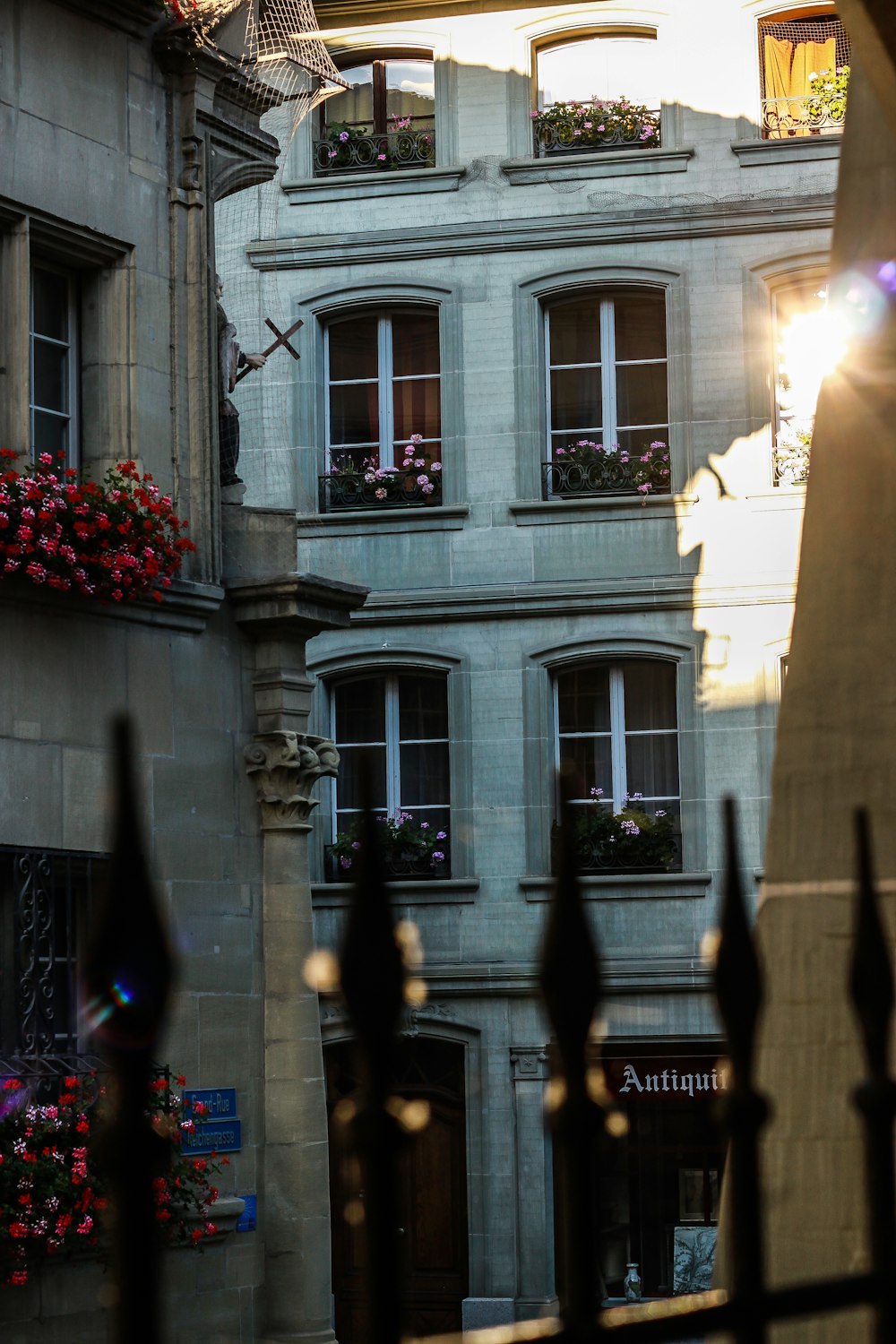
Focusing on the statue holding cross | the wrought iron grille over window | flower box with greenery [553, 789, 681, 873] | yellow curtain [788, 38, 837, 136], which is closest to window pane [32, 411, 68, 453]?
the statue holding cross

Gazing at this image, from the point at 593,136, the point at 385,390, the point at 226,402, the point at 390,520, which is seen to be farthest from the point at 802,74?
the point at 226,402

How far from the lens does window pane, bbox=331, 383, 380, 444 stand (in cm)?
2061

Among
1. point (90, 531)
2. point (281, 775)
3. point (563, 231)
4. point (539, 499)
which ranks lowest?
point (281, 775)

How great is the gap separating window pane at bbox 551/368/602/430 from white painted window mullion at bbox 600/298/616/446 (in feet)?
0.28

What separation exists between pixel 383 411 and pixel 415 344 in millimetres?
802

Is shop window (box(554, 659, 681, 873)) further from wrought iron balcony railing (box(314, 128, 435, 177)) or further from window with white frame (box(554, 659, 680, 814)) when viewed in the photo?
wrought iron balcony railing (box(314, 128, 435, 177))

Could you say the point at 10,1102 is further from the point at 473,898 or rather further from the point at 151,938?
the point at 473,898

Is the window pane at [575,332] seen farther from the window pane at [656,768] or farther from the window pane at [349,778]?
the window pane at [349,778]

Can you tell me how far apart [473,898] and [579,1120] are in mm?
18005

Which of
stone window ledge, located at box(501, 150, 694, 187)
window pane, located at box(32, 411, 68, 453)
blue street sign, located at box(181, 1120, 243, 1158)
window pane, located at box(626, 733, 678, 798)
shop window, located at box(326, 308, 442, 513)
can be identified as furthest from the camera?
shop window, located at box(326, 308, 442, 513)

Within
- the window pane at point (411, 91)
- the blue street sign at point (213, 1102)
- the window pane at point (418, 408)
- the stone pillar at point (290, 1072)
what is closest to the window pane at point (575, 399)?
the window pane at point (418, 408)

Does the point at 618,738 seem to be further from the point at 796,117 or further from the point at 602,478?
the point at 796,117

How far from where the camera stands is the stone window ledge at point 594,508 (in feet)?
64.4

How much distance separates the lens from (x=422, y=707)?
2006cm
